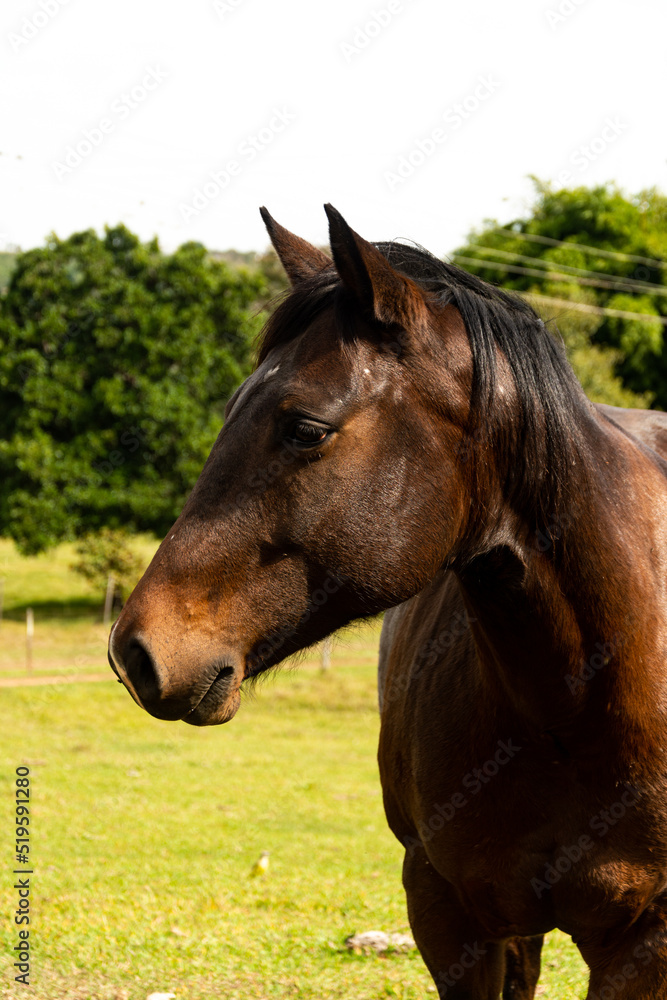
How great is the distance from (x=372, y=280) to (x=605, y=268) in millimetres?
37130

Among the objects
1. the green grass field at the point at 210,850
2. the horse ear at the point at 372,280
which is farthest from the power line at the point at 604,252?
the horse ear at the point at 372,280

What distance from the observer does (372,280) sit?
6.60 ft

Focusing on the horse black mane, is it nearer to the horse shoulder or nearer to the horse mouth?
the horse mouth

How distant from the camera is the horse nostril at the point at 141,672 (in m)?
1.86

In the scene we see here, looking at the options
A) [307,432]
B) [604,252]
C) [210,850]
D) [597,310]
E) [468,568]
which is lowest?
[210,850]

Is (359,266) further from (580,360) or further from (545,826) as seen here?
(580,360)

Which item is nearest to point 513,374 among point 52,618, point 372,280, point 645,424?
point 372,280

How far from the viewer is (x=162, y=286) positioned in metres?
24.2

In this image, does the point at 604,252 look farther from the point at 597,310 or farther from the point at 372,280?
the point at 372,280

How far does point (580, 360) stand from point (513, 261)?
1364cm

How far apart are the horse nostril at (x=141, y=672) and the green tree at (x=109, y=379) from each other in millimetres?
20009

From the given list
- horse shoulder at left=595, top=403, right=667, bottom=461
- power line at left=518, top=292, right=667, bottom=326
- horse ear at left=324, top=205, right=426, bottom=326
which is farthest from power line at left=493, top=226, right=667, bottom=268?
horse ear at left=324, top=205, right=426, bottom=326

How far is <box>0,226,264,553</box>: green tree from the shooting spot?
71.8ft

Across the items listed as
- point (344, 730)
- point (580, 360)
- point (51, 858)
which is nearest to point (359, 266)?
point (51, 858)
